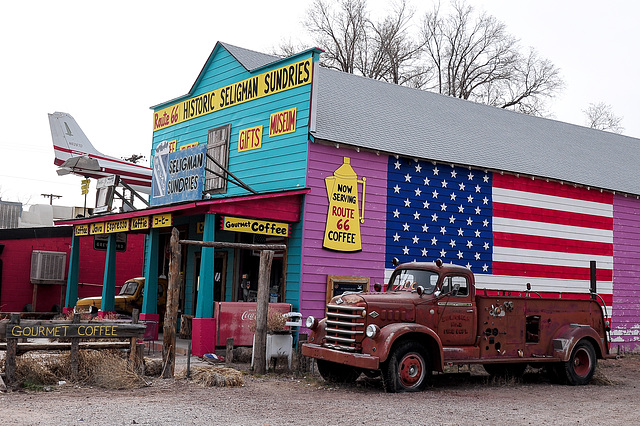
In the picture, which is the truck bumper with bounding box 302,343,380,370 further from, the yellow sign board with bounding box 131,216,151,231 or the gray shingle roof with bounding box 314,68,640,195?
the yellow sign board with bounding box 131,216,151,231

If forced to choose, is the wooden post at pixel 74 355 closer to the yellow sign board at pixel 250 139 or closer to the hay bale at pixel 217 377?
the hay bale at pixel 217 377

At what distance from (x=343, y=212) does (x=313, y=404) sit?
23.8 feet

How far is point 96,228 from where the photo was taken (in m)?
19.8

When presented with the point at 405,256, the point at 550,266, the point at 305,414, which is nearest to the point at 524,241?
the point at 550,266

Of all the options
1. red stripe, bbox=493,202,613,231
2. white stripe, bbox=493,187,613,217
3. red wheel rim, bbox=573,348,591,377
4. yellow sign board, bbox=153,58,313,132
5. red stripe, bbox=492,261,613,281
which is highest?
yellow sign board, bbox=153,58,313,132

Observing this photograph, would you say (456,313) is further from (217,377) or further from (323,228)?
(323,228)

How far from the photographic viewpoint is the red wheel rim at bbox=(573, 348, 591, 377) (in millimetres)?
13531

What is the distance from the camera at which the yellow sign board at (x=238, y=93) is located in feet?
55.8

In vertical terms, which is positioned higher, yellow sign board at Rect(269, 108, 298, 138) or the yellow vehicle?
yellow sign board at Rect(269, 108, 298, 138)

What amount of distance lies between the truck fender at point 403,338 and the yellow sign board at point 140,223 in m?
7.90

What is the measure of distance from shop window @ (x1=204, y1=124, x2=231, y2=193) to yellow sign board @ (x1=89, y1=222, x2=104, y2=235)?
10.3 feet

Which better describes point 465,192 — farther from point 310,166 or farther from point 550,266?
point 310,166

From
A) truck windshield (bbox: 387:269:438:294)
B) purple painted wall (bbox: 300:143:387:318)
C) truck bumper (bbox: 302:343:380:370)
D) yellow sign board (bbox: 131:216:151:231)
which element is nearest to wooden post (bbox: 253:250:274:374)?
truck bumper (bbox: 302:343:380:370)

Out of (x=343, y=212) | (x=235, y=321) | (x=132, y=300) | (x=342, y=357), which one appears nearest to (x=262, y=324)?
(x=342, y=357)
